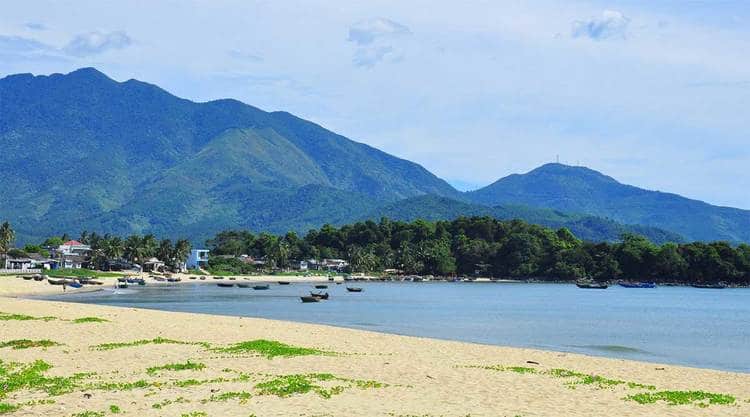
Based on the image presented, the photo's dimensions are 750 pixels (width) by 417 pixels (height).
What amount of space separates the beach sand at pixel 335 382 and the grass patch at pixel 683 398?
11.6 inches

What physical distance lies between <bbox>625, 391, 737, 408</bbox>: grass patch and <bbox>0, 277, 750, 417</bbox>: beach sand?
0.97ft

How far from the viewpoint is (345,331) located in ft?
155

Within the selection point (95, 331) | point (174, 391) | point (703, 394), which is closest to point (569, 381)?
point (703, 394)

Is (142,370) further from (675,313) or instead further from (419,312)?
(675,313)

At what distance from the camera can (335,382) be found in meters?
22.9

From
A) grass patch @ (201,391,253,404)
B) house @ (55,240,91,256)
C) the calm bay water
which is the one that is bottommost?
the calm bay water

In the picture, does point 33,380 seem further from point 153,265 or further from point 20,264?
point 153,265

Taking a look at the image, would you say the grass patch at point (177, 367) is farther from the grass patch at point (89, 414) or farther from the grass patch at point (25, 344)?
the grass patch at point (25, 344)

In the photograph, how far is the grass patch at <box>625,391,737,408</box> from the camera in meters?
21.5

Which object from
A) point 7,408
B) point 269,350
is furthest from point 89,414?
point 269,350

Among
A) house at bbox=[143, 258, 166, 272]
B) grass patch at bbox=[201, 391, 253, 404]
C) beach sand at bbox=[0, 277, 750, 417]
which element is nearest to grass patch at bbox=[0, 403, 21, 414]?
beach sand at bbox=[0, 277, 750, 417]

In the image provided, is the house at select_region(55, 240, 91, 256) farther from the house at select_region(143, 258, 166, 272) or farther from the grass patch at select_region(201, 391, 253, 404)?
the grass patch at select_region(201, 391, 253, 404)

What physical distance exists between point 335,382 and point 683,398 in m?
9.55

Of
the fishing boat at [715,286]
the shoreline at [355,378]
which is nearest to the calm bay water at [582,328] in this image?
the shoreline at [355,378]
